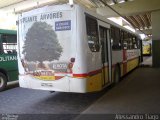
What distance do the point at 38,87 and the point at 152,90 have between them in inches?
168

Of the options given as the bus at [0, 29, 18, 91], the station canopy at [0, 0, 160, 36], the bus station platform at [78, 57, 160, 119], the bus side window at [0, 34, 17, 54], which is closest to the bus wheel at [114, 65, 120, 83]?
the bus station platform at [78, 57, 160, 119]

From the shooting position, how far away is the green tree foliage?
7531mm

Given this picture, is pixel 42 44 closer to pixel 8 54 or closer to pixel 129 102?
pixel 129 102

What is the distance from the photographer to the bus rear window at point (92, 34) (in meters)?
7.60

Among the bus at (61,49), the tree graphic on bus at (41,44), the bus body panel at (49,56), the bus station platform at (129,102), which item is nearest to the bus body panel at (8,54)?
the bus at (61,49)

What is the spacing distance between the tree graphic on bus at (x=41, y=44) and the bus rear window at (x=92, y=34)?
0.96 metres

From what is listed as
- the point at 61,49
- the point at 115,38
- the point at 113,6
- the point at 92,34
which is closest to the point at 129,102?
the point at 92,34

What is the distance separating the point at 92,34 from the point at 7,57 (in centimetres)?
450

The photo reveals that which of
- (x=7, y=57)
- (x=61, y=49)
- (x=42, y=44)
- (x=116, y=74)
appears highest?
(x=42, y=44)

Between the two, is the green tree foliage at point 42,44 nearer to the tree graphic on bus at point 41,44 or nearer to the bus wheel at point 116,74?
the tree graphic on bus at point 41,44

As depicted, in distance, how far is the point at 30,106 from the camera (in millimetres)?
7703

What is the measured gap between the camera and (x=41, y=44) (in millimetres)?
7766

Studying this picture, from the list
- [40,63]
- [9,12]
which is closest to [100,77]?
[40,63]

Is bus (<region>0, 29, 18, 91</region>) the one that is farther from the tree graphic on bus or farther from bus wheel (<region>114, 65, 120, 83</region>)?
bus wheel (<region>114, 65, 120, 83</region>)
